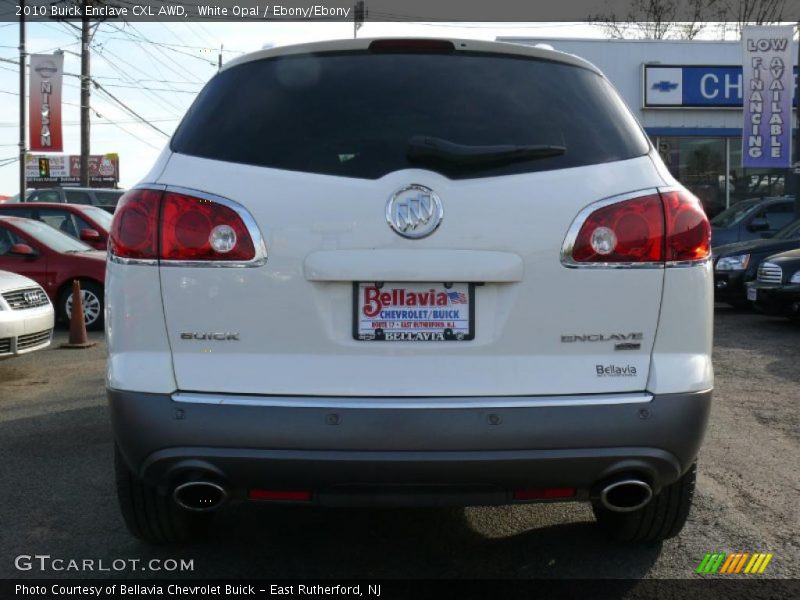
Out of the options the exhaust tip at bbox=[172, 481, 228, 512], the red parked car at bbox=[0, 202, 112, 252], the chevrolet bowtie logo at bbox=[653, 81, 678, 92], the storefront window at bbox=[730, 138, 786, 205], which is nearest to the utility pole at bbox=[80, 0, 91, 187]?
the chevrolet bowtie logo at bbox=[653, 81, 678, 92]

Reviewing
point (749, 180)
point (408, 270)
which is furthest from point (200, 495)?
point (749, 180)

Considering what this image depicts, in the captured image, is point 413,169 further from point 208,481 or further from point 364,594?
point 364,594

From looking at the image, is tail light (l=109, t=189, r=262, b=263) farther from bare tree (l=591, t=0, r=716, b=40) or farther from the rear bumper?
bare tree (l=591, t=0, r=716, b=40)

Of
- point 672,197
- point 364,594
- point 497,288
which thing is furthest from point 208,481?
point 672,197

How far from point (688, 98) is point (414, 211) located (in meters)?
23.3

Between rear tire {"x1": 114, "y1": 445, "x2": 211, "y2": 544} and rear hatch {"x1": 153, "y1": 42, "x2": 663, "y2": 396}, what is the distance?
0.68 m

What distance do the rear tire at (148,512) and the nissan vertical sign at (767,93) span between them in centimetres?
1831

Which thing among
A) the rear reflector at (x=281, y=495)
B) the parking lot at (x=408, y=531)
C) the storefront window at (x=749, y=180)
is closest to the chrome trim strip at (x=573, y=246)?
the rear reflector at (x=281, y=495)

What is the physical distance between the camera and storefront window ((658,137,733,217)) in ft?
81.9

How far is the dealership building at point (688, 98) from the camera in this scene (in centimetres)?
2425

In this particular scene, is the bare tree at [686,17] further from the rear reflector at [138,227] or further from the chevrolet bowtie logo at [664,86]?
the rear reflector at [138,227]

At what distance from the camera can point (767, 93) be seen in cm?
1945

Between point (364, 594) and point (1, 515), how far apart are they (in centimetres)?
191

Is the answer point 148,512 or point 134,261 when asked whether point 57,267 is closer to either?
point 148,512
